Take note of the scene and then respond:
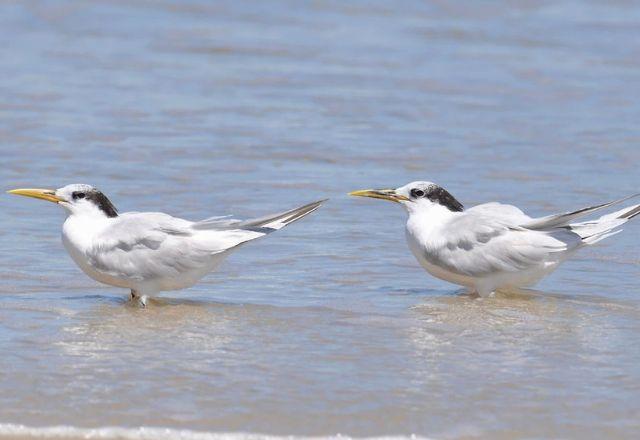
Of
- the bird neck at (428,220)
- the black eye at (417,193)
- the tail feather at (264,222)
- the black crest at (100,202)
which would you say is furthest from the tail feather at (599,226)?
the black crest at (100,202)

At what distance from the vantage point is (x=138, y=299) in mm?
7469

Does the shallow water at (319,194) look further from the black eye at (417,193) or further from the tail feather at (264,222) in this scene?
the black eye at (417,193)

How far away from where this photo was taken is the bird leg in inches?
291

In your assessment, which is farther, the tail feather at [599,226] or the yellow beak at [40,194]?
the tail feather at [599,226]

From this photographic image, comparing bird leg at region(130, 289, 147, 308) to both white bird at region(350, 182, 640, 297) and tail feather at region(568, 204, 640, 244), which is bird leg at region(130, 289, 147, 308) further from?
tail feather at region(568, 204, 640, 244)

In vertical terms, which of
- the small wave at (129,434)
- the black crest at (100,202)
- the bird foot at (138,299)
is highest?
the black crest at (100,202)

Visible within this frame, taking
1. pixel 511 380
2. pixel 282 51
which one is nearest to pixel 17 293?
pixel 511 380

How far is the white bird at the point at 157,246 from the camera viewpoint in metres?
7.25

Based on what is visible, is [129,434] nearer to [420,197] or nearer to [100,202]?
[100,202]

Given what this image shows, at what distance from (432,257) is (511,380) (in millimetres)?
1788

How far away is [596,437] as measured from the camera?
529 centimetres

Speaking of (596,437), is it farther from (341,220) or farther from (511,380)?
(341,220)

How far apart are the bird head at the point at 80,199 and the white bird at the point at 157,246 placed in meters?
0.10

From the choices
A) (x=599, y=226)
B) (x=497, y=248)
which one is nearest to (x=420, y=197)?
(x=497, y=248)
